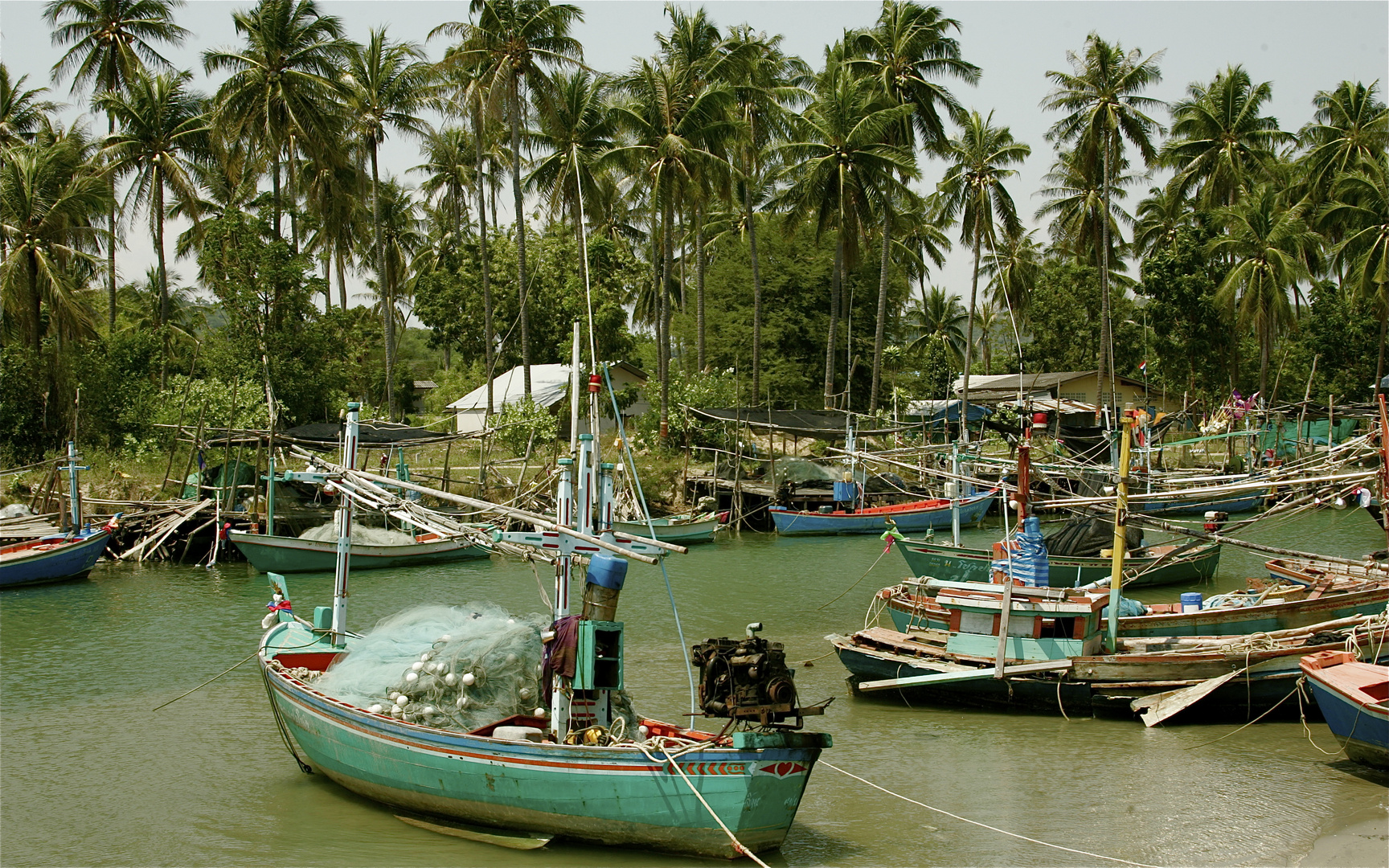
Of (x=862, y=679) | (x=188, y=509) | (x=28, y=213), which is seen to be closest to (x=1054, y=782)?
(x=862, y=679)

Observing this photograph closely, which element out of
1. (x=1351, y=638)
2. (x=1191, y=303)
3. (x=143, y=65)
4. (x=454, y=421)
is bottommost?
(x=1351, y=638)

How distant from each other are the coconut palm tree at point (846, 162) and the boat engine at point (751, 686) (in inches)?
1340

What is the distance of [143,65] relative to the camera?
137 ft

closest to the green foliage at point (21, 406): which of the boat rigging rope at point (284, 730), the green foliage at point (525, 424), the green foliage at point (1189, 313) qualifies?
the green foliage at point (525, 424)

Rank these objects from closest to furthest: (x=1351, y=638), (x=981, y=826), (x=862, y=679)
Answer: (x=981, y=826), (x=1351, y=638), (x=862, y=679)

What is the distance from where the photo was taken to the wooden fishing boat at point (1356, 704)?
11680 millimetres

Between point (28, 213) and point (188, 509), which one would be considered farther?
point (28, 213)

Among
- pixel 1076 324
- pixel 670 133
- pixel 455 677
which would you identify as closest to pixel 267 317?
pixel 670 133

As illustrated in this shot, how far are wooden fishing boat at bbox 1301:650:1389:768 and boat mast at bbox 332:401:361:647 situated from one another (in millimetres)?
11159

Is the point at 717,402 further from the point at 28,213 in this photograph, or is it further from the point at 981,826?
the point at 981,826

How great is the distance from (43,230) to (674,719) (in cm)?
3202

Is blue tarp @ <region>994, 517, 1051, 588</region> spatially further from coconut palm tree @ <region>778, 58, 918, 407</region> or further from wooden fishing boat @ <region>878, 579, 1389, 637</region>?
coconut palm tree @ <region>778, 58, 918, 407</region>

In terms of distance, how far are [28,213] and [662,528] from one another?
76.6 ft

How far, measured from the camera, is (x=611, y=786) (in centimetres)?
993
